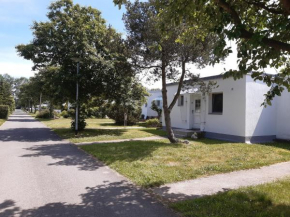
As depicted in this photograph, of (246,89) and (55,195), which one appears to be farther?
(246,89)

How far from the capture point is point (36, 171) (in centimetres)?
659

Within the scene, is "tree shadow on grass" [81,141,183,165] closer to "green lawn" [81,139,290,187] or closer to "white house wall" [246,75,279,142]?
"green lawn" [81,139,290,187]

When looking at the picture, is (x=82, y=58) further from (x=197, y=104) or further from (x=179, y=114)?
(x=197, y=104)

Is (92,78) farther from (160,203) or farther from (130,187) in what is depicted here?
(160,203)

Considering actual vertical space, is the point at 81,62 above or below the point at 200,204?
above

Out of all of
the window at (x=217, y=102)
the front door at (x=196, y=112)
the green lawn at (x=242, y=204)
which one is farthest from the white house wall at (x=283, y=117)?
the green lawn at (x=242, y=204)

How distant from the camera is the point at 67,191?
5098 mm

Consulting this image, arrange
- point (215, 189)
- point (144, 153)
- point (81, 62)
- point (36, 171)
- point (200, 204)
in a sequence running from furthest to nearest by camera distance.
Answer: point (81, 62) → point (144, 153) → point (36, 171) → point (215, 189) → point (200, 204)

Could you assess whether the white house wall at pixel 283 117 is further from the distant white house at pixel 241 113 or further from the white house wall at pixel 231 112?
the white house wall at pixel 231 112

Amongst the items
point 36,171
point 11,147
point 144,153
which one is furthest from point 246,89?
point 11,147

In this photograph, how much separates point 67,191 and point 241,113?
33.6 ft

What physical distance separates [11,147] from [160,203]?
8.23 m

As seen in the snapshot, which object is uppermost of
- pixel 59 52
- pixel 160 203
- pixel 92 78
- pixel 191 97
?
pixel 59 52

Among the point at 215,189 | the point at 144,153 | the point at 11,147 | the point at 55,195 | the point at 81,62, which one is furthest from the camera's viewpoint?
the point at 81,62
